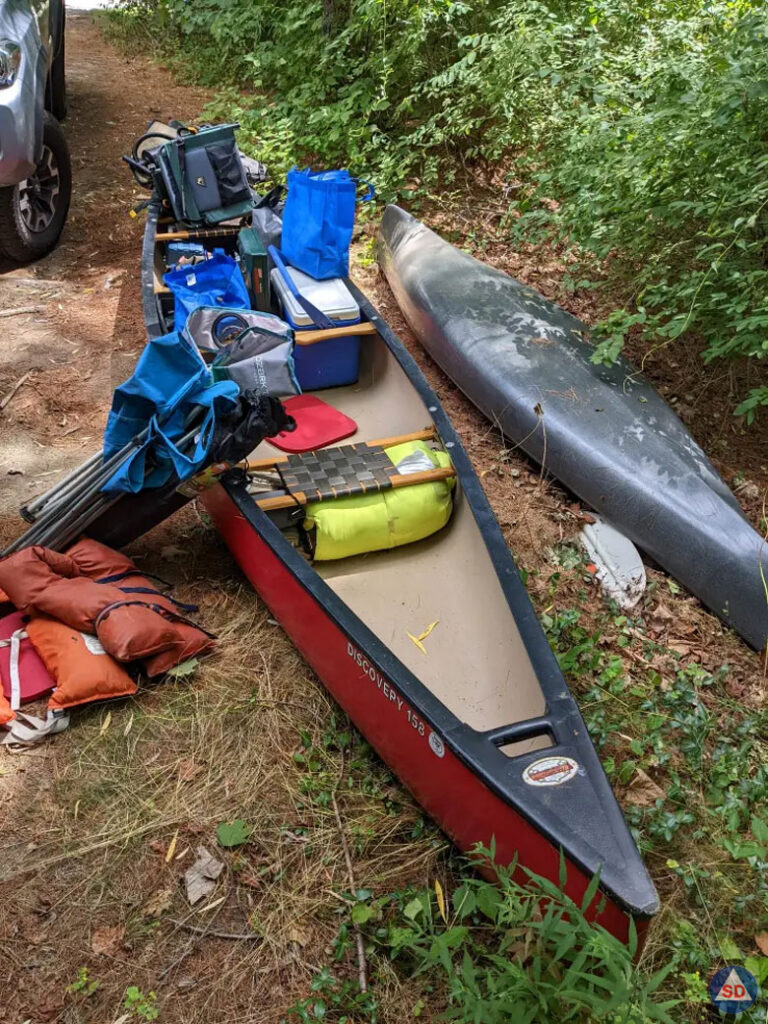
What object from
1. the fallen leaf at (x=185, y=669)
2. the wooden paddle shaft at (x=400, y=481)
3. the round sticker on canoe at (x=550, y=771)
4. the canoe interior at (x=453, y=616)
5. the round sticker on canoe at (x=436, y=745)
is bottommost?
the fallen leaf at (x=185, y=669)

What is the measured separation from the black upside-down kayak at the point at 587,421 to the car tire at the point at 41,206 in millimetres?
2895

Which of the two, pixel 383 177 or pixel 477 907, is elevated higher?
pixel 383 177

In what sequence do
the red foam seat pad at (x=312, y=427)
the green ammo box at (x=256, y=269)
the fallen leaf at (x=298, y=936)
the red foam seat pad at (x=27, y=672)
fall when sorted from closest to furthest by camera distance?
1. the fallen leaf at (x=298, y=936)
2. the red foam seat pad at (x=27, y=672)
3. the red foam seat pad at (x=312, y=427)
4. the green ammo box at (x=256, y=269)

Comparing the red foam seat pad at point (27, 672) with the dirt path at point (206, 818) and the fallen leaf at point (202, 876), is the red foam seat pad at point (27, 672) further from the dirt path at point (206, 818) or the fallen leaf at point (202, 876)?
the fallen leaf at point (202, 876)

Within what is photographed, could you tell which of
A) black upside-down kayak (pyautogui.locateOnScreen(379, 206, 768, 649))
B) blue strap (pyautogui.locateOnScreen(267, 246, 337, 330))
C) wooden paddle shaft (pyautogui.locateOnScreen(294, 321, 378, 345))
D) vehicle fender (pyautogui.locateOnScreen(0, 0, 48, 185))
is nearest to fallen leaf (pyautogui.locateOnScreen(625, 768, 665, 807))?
black upside-down kayak (pyautogui.locateOnScreen(379, 206, 768, 649))

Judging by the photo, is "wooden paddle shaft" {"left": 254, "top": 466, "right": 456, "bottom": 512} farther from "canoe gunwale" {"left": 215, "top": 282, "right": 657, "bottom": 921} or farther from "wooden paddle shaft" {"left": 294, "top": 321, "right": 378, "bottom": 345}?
"wooden paddle shaft" {"left": 294, "top": 321, "right": 378, "bottom": 345}

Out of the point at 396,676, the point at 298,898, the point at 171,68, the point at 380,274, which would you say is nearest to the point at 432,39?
the point at 380,274

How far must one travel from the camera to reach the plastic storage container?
462 cm

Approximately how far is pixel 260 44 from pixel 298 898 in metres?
9.82

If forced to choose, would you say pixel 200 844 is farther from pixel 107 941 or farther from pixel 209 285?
pixel 209 285

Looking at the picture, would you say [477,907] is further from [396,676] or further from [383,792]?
[396,676]

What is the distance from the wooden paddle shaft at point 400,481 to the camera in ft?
11.7

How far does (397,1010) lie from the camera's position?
2.40 m

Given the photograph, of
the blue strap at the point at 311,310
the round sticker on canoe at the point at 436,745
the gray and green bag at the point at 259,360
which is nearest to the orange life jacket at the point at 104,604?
the gray and green bag at the point at 259,360
